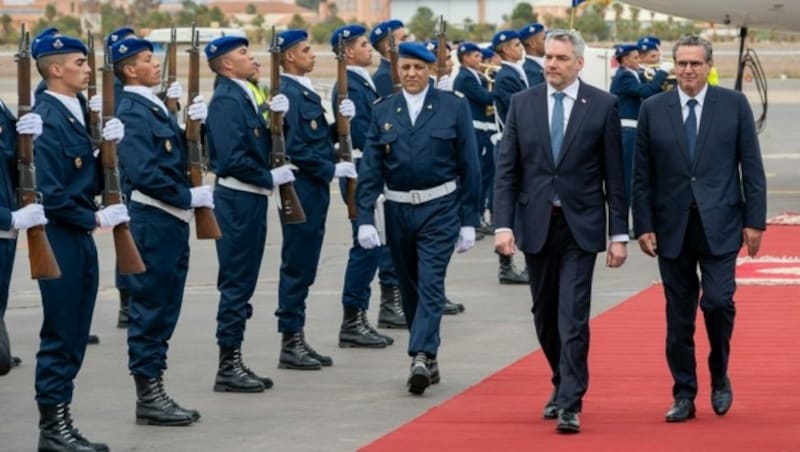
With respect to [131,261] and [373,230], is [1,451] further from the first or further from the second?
[373,230]

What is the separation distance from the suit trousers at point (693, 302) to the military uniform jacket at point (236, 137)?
229 cm

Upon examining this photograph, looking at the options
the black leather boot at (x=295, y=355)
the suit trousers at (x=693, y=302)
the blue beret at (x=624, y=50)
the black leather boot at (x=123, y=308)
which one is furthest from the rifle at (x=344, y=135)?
the blue beret at (x=624, y=50)

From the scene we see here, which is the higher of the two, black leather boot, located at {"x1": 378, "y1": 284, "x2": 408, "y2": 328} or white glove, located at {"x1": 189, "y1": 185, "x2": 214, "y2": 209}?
white glove, located at {"x1": 189, "y1": 185, "x2": 214, "y2": 209}

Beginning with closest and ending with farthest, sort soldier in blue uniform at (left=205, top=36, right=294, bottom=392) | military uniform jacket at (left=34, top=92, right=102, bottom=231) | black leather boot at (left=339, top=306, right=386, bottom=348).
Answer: military uniform jacket at (left=34, top=92, right=102, bottom=231) < soldier in blue uniform at (left=205, top=36, right=294, bottom=392) < black leather boot at (left=339, top=306, right=386, bottom=348)

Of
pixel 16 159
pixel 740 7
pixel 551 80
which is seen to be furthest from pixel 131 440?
pixel 740 7

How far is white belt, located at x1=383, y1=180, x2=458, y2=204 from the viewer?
34.5 ft

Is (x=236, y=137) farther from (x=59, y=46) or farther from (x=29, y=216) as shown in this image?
(x=29, y=216)

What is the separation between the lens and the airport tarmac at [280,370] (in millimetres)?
9422


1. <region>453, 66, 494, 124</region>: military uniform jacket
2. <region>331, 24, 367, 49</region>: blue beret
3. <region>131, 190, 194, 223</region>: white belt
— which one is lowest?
<region>453, 66, 494, 124</region>: military uniform jacket

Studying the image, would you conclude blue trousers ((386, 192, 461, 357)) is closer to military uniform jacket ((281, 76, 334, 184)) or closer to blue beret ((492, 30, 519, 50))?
military uniform jacket ((281, 76, 334, 184))

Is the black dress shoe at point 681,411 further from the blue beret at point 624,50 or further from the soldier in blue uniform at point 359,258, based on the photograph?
the blue beret at point 624,50

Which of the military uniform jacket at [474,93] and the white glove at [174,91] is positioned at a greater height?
the white glove at [174,91]

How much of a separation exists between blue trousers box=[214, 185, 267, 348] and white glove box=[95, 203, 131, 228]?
1.48 m

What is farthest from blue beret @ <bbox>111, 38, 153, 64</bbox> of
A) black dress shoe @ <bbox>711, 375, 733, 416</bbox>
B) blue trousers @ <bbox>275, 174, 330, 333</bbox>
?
black dress shoe @ <bbox>711, 375, 733, 416</bbox>
